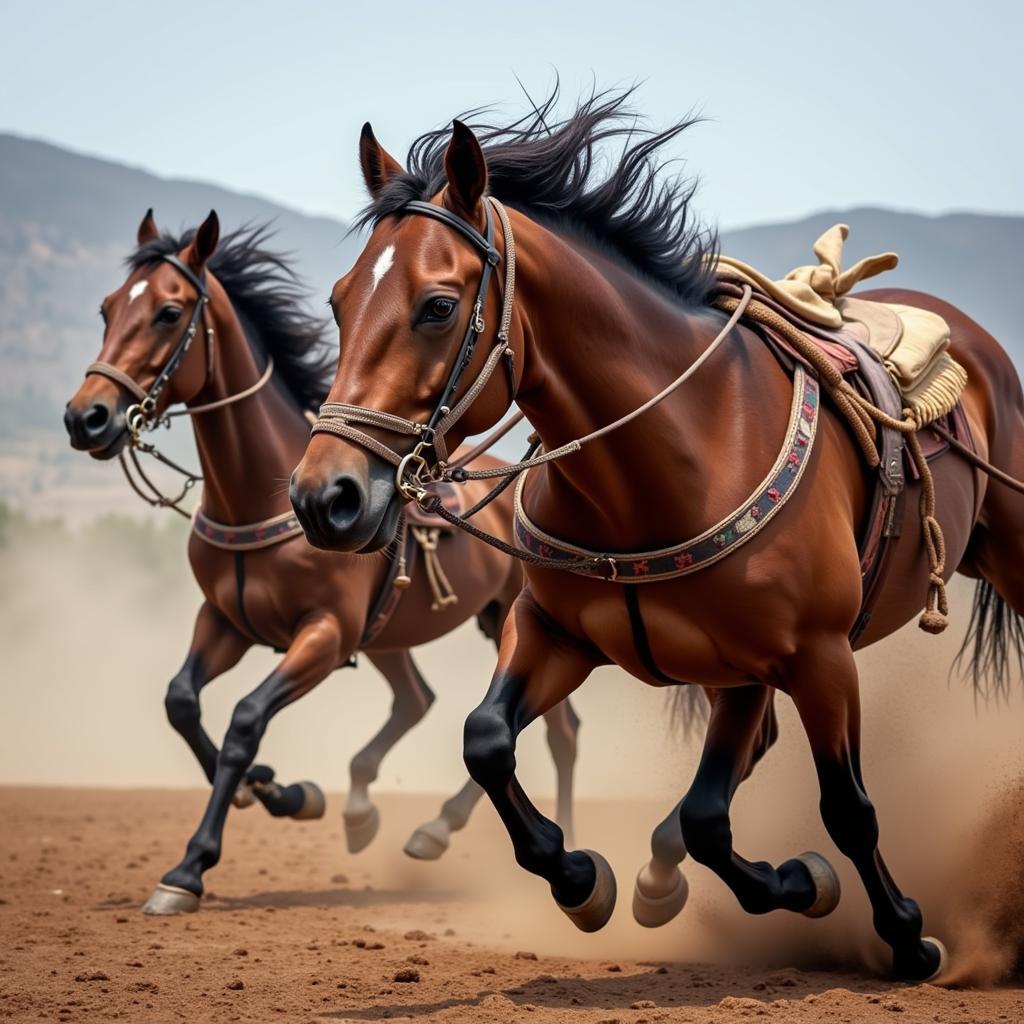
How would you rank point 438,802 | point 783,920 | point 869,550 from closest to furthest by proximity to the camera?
point 869,550 < point 783,920 < point 438,802

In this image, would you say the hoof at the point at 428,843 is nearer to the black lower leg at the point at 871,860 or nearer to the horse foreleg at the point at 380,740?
the horse foreleg at the point at 380,740

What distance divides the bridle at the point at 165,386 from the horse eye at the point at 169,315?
0.06 m

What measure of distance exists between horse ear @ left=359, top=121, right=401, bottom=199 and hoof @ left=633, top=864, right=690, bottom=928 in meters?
2.61

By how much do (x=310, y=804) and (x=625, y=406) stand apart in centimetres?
422

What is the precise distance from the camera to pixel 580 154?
412 centimetres

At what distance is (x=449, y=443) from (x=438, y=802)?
352 inches

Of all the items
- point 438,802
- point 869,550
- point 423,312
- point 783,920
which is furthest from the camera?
point 438,802

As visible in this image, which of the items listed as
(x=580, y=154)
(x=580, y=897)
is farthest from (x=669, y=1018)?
(x=580, y=154)

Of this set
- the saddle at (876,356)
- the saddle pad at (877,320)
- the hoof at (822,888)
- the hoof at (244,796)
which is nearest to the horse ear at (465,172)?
the saddle at (876,356)

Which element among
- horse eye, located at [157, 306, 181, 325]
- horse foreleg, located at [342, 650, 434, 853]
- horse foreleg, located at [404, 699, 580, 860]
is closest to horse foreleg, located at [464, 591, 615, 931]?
horse eye, located at [157, 306, 181, 325]

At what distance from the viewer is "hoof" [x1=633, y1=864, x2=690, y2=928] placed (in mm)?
5273

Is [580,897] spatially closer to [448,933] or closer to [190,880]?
[448,933]

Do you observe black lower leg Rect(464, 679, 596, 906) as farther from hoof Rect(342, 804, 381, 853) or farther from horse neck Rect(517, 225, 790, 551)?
hoof Rect(342, 804, 381, 853)

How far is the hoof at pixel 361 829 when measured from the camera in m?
8.20
